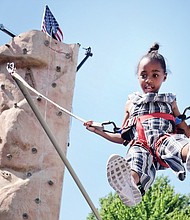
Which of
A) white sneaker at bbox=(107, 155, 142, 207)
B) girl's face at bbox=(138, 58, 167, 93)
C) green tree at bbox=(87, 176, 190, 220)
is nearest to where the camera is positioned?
white sneaker at bbox=(107, 155, 142, 207)

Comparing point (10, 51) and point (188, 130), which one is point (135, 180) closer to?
point (188, 130)

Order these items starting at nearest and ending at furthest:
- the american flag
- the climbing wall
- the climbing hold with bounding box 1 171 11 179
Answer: the climbing wall < the climbing hold with bounding box 1 171 11 179 < the american flag

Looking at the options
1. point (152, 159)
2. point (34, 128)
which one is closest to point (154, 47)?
point (152, 159)

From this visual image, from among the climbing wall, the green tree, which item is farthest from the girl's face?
the green tree

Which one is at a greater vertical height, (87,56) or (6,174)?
(87,56)

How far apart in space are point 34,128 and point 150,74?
3151mm

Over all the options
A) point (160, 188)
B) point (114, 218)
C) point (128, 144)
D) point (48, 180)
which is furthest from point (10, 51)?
point (160, 188)

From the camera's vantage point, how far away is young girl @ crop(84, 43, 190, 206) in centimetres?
300

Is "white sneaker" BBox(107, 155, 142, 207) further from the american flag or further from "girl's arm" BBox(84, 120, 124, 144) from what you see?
the american flag

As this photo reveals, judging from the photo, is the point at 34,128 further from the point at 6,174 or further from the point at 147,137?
the point at 147,137

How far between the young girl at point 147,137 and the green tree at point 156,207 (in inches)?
488

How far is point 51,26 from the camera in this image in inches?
285

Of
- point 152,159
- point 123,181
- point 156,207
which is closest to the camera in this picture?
point 123,181

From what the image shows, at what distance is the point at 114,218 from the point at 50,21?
9.54 metres
